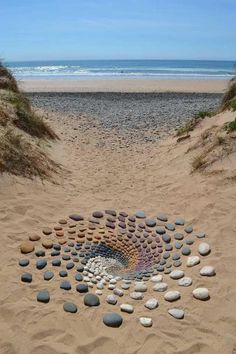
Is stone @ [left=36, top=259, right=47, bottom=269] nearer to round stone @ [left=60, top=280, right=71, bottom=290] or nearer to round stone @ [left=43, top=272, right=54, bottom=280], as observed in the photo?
round stone @ [left=43, top=272, right=54, bottom=280]

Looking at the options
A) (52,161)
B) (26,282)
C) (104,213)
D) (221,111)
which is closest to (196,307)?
Result: (26,282)

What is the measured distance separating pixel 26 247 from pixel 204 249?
8.46 feet

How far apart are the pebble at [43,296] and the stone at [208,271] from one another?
204 cm

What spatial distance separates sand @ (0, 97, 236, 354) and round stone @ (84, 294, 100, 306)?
2.9 inches

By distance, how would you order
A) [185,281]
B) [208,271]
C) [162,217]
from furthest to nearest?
1. [162,217]
2. [208,271]
3. [185,281]

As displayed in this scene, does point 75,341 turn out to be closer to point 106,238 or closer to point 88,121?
point 106,238

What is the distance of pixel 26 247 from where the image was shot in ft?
18.7

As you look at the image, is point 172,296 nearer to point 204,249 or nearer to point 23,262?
point 204,249

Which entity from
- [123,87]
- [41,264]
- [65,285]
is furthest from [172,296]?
[123,87]

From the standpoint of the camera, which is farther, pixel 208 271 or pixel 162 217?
pixel 162 217

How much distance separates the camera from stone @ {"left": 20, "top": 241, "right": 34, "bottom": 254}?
18.5ft

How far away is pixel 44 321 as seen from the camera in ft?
14.5

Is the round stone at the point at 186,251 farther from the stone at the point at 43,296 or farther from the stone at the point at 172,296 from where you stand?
the stone at the point at 43,296

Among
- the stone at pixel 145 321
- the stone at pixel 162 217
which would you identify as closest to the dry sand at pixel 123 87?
the stone at pixel 162 217
